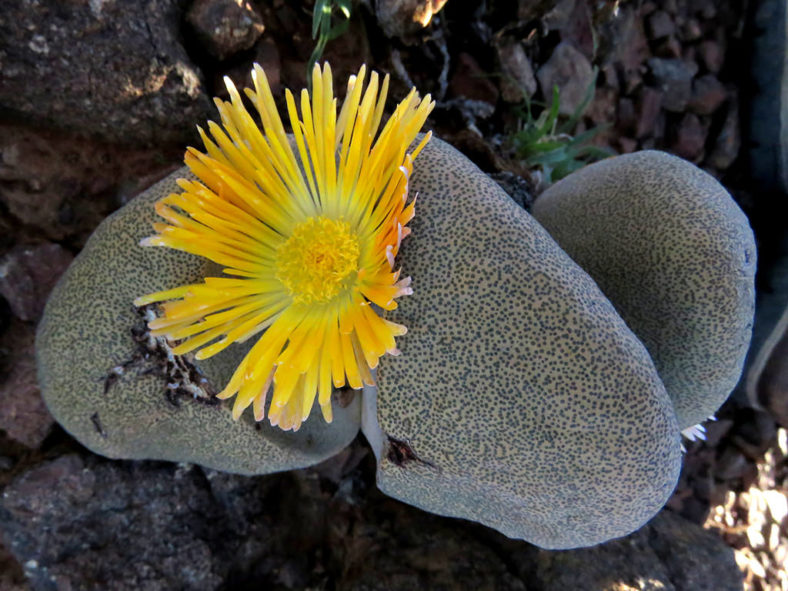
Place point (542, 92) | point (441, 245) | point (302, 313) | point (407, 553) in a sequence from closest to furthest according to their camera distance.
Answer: point (441, 245) < point (302, 313) < point (407, 553) < point (542, 92)

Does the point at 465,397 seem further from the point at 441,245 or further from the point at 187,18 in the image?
the point at 187,18

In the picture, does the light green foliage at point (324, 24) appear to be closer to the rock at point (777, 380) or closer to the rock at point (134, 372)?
the rock at point (134, 372)

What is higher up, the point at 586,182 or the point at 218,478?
the point at 586,182

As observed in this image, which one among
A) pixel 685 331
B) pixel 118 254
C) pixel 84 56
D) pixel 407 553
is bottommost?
pixel 407 553

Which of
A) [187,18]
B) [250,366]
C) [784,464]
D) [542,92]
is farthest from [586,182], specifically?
[784,464]

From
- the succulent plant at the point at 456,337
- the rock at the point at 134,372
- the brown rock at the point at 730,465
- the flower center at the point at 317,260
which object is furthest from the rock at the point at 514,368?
the brown rock at the point at 730,465
